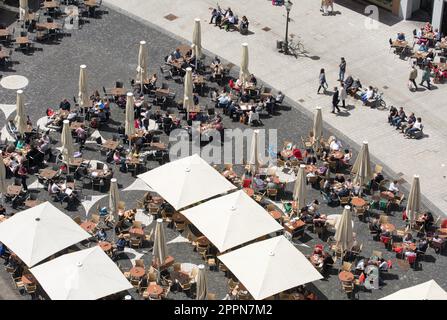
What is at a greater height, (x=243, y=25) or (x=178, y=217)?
(x=243, y=25)

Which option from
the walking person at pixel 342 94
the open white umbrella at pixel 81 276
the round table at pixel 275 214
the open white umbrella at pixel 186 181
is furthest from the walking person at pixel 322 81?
the open white umbrella at pixel 81 276

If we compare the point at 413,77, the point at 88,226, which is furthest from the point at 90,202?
the point at 413,77

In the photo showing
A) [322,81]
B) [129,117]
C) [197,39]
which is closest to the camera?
[129,117]

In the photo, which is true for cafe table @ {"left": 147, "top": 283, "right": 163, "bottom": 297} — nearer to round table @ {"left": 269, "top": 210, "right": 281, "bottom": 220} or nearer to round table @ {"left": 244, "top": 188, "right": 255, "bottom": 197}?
round table @ {"left": 269, "top": 210, "right": 281, "bottom": 220}

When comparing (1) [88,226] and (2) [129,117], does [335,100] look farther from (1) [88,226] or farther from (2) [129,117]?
(1) [88,226]

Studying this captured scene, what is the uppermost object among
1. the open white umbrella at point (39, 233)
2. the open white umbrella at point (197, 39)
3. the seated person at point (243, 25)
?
the open white umbrella at point (197, 39)

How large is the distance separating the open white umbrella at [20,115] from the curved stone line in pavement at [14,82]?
18.4ft

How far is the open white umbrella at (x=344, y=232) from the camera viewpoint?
49.0m

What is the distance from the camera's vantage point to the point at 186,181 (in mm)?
51500

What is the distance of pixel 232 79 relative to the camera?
207ft

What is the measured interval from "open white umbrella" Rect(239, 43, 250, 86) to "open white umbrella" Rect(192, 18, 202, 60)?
3033 mm

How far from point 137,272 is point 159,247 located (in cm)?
143

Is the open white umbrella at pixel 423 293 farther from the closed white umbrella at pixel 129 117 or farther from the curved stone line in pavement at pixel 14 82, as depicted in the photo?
the curved stone line in pavement at pixel 14 82

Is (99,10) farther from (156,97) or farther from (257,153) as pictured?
(257,153)
